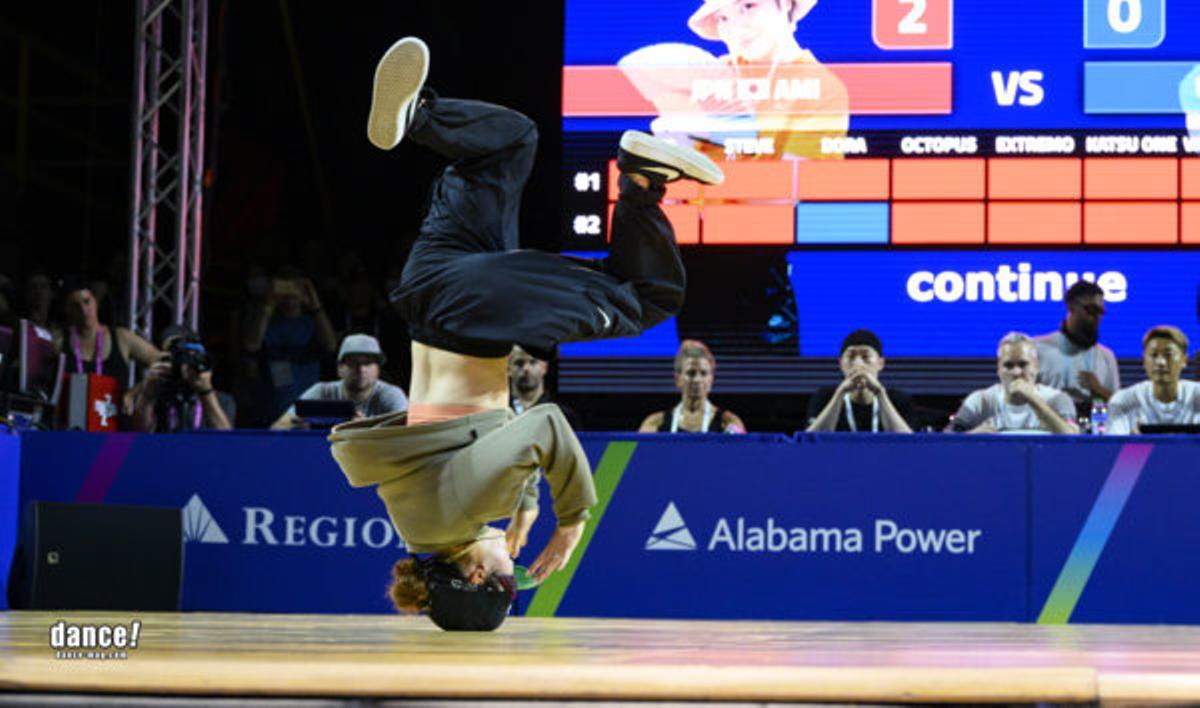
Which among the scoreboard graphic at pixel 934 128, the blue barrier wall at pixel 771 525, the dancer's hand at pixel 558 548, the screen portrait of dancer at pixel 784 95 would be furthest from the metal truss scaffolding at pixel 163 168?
the dancer's hand at pixel 558 548

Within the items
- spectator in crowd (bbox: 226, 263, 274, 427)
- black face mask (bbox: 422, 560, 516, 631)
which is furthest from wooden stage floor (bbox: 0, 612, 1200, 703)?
spectator in crowd (bbox: 226, 263, 274, 427)

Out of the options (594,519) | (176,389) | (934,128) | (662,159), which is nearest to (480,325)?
(662,159)

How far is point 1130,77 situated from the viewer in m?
8.61

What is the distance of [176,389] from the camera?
729 centimetres

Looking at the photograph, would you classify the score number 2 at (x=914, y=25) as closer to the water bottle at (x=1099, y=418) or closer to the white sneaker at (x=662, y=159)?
the water bottle at (x=1099, y=418)

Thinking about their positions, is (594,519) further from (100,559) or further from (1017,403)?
(1017,403)

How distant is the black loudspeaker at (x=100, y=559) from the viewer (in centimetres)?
585

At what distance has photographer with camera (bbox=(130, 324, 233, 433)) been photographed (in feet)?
23.7

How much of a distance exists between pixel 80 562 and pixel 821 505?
2718 millimetres

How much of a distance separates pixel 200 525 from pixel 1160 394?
13.2 ft

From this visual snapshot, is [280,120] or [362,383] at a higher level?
[280,120]

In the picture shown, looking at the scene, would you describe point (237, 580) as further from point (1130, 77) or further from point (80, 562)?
point (1130, 77)

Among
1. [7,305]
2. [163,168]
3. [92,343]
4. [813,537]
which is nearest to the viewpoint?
[813,537]

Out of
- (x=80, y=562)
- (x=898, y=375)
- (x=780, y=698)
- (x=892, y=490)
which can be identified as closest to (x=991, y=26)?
(x=898, y=375)
